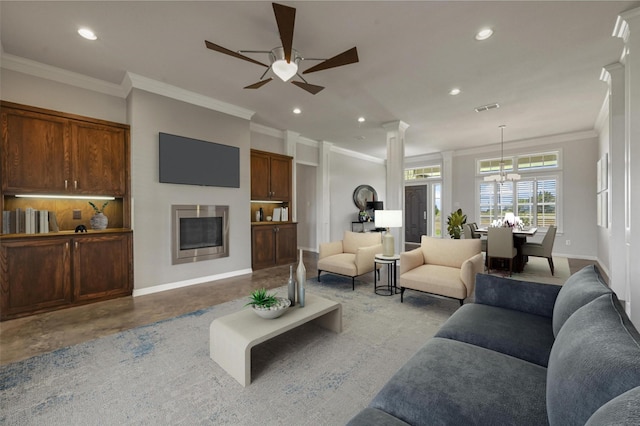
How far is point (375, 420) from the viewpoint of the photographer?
3.43 feet

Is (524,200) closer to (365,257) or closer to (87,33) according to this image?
(365,257)

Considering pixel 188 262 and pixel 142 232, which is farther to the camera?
pixel 188 262

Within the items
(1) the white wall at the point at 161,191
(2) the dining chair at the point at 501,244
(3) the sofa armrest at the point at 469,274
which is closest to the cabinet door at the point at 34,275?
(1) the white wall at the point at 161,191

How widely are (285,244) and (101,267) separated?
3066mm

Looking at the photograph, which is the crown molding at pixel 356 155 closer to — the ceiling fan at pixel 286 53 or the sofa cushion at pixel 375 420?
the ceiling fan at pixel 286 53

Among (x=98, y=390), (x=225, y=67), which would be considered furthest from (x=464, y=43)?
(x=98, y=390)

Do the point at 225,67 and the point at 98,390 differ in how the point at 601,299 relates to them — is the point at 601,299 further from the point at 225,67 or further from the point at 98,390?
the point at 225,67

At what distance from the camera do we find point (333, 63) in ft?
8.82

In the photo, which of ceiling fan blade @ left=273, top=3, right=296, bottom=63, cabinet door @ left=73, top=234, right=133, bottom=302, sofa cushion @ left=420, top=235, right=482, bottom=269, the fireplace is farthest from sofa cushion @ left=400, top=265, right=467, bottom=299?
cabinet door @ left=73, top=234, right=133, bottom=302

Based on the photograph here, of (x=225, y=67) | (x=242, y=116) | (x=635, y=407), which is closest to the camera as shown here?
(x=635, y=407)

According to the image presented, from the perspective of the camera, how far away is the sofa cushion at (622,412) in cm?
54

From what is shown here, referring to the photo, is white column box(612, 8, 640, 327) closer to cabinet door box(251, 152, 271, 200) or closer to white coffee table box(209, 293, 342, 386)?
white coffee table box(209, 293, 342, 386)

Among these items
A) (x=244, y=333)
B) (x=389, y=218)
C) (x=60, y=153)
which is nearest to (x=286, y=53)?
(x=244, y=333)

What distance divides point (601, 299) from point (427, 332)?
1595 millimetres
